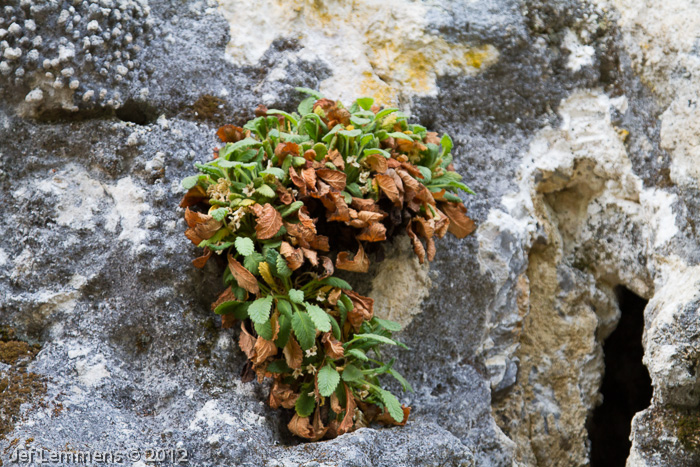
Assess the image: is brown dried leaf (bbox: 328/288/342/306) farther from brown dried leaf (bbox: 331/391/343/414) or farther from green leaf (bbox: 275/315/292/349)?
brown dried leaf (bbox: 331/391/343/414)

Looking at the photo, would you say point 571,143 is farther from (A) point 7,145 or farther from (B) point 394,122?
(A) point 7,145

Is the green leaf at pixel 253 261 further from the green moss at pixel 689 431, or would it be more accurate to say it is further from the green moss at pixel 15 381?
the green moss at pixel 689 431

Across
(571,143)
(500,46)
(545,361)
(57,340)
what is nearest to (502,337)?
(545,361)

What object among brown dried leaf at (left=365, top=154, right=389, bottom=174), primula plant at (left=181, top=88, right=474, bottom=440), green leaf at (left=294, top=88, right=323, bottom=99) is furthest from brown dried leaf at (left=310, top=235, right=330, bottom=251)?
green leaf at (left=294, top=88, right=323, bottom=99)

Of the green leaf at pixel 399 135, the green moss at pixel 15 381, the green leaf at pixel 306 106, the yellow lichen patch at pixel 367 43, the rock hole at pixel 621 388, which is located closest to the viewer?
the green moss at pixel 15 381

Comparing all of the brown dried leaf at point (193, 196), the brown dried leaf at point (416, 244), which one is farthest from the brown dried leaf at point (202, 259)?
the brown dried leaf at point (416, 244)
